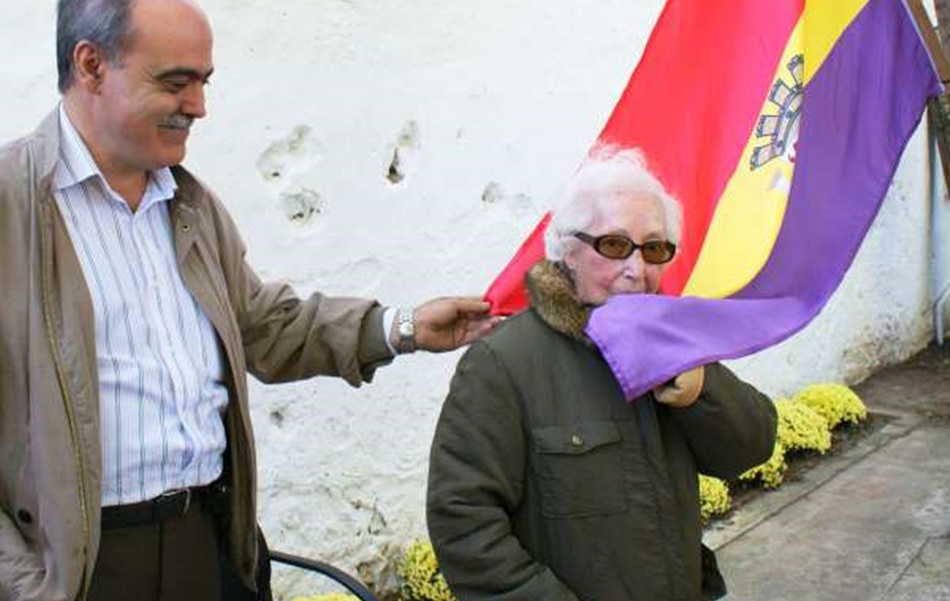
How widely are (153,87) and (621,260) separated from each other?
93 centimetres

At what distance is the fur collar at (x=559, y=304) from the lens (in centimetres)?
205

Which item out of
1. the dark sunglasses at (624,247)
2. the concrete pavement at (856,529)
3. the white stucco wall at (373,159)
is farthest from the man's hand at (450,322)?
the concrete pavement at (856,529)

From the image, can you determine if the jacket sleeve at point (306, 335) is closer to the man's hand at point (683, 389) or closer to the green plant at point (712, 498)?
the man's hand at point (683, 389)

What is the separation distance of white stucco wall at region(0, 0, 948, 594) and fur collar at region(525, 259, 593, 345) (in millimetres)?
1757

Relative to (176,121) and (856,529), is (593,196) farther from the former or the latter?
(856,529)

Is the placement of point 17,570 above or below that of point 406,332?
below

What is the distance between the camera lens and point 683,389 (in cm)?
195

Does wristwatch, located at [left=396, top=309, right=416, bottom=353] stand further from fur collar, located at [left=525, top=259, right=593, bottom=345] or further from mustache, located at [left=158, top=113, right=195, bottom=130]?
mustache, located at [left=158, top=113, right=195, bottom=130]

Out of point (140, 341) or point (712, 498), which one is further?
point (712, 498)

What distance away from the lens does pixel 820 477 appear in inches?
228

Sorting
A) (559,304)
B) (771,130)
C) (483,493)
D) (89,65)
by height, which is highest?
(89,65)

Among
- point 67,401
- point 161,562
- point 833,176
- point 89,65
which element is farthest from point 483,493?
point 833,176

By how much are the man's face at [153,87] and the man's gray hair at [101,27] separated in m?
0.01

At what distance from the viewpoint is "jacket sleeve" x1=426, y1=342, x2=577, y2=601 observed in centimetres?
196
